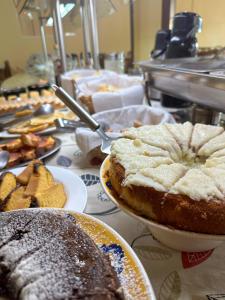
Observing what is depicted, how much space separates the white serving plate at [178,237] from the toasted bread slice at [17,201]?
0.16 metres

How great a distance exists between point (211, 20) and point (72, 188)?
999 mm

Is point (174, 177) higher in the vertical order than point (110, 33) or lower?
lower

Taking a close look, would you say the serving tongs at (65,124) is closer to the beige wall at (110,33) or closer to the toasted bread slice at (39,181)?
the toasted bread slice at (39,181)

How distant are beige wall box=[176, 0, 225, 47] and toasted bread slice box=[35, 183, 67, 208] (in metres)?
0.98

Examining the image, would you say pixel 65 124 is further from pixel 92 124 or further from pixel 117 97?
pixel 117 97

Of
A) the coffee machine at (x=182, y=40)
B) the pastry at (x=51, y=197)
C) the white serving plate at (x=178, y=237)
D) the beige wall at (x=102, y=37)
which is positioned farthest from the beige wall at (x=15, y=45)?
the white serving plate at (x=178, y=237)

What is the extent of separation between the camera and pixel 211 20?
1080 millimetres

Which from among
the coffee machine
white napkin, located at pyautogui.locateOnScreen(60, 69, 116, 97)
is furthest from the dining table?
white napkin, located at pyautogui.locateOnScreen(60, 69, 116, 97)

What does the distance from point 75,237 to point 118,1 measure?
1.62 m

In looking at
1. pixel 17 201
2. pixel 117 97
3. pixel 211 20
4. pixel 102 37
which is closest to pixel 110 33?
pixel 102 37

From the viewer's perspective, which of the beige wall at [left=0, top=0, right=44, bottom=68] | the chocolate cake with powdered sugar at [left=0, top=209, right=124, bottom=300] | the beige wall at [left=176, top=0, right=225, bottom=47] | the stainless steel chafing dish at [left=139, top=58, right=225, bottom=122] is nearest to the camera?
the chocolate cake with powdered sugar at [left=0, top=209, right=124, bottom=300]

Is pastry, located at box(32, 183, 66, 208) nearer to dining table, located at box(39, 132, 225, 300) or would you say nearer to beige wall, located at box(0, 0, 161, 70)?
dining table, located at box(39, 132, 225, 300)

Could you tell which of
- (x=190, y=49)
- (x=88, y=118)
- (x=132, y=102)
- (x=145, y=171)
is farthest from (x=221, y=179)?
(x=190, y=49)

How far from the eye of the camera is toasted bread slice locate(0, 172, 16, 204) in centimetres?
49
